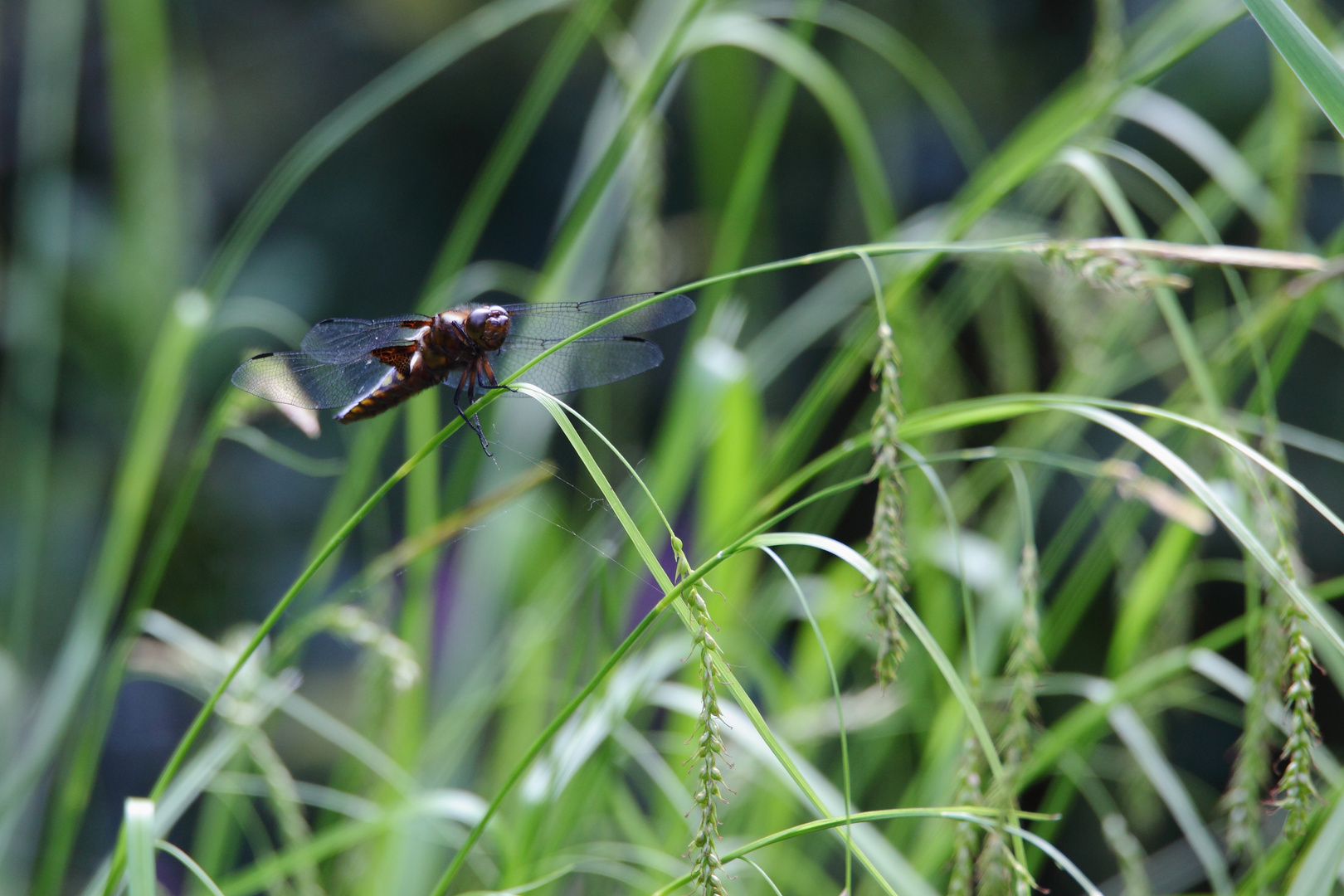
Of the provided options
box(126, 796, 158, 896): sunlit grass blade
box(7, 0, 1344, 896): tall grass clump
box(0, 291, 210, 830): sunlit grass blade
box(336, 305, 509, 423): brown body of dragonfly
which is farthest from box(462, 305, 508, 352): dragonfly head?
box(126, 796, 158, 896): sunlit grass blade

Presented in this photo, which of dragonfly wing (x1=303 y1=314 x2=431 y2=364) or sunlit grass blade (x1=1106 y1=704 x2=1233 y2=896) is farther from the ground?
dragonfly wing (x1=303 y1=314 x2=431 y2=364)

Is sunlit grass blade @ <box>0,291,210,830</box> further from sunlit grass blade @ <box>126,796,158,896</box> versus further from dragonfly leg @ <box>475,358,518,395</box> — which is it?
sunlit grass blade @ <box>126,796,158,896</box>

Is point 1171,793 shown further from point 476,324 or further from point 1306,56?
point 476,324

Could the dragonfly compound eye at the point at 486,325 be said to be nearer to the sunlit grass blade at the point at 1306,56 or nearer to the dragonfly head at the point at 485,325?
the dragonfly head at the point at 485,325

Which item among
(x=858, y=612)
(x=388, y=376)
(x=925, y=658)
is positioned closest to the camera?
(x=388, y=376)

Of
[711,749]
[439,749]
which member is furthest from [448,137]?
[711,749]

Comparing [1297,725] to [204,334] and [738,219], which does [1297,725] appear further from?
[204,334]

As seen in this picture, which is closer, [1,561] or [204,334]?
[204,334]

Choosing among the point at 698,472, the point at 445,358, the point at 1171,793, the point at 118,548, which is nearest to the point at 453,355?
the point at 445,358
